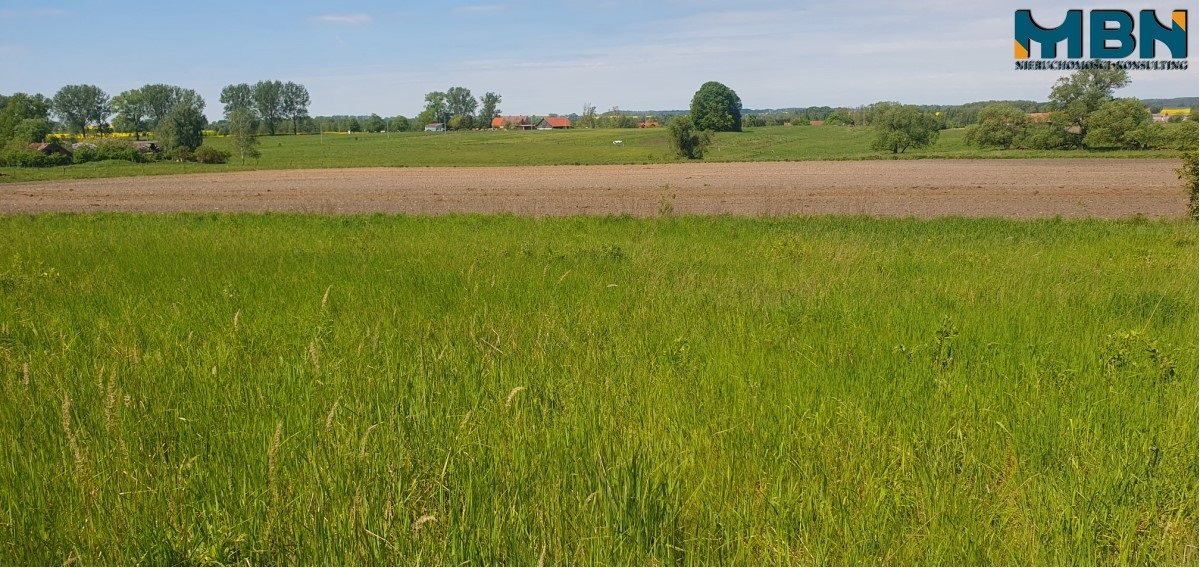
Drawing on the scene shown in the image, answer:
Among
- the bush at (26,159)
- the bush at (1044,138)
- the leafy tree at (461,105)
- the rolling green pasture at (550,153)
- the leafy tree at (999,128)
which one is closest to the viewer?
the rolling green pasture at (550,153)

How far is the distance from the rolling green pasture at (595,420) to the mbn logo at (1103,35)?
1099 centimetres

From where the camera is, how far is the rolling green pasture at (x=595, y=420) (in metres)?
3.40

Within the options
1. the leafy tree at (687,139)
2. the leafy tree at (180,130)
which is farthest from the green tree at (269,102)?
the leafy tree at (687,139)

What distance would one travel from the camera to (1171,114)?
80812 millimetres

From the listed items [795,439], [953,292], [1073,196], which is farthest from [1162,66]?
[795,439]

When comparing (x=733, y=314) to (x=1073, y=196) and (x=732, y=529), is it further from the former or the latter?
(x=1073, y=196)

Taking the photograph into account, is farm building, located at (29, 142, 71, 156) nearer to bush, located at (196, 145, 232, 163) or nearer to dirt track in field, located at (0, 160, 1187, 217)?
bush, located at (196, 145, 232, 163)

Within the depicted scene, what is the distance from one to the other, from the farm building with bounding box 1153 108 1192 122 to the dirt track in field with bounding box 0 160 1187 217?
84.6 feet

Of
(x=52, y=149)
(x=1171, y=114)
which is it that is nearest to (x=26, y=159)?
(x=52, y=149)

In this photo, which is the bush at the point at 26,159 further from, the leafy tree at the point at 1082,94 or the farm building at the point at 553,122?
the farm building at the point at 553,122

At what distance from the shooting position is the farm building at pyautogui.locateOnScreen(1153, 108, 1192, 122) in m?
72.3

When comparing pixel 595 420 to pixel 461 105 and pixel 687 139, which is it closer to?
pixel 687 139

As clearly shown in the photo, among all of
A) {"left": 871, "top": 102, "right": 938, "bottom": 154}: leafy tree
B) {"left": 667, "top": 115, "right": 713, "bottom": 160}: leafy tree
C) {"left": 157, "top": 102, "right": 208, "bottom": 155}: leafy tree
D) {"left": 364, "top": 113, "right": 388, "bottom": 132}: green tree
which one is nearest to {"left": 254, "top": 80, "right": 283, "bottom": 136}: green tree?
{"left": 364, "top": 113, "right": 388, "bottom": 132}: green tree

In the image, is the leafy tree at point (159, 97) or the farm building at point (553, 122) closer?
the leafy tree at point (159, 97)
